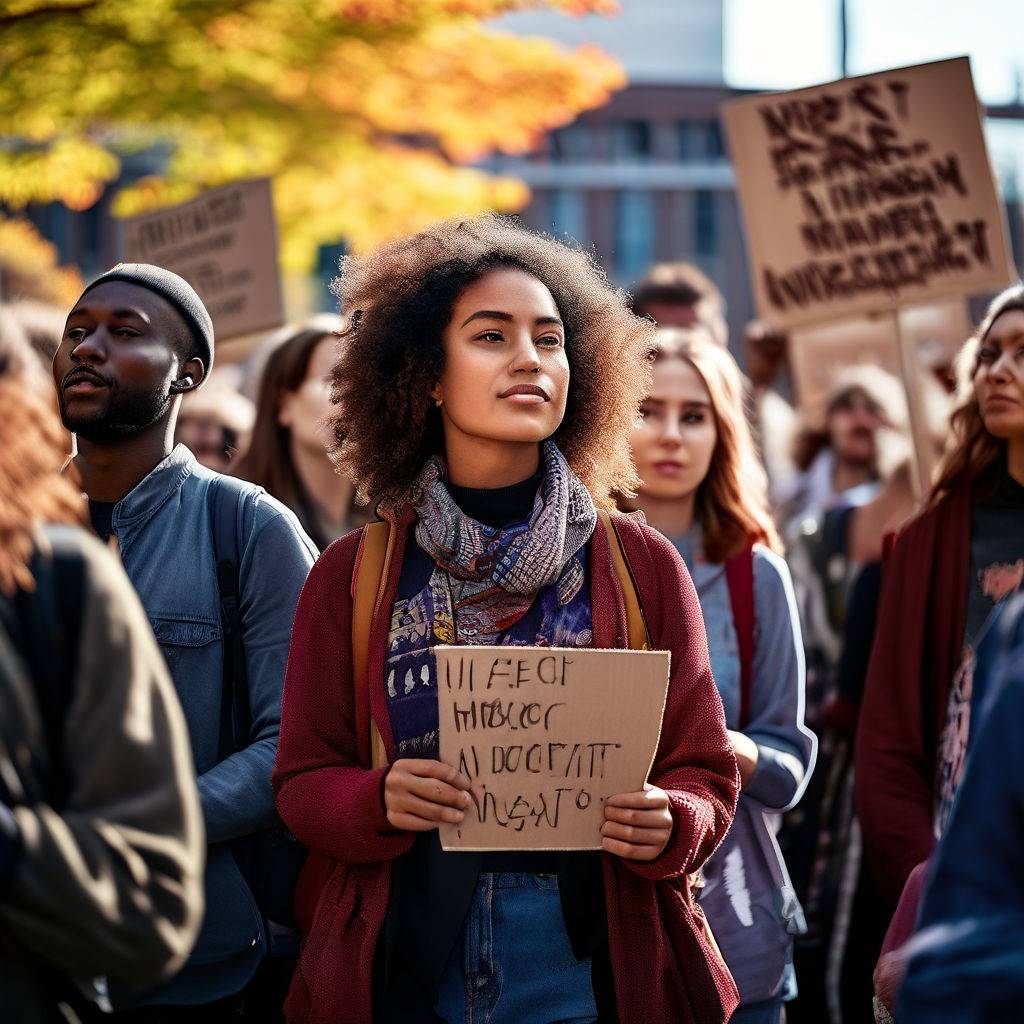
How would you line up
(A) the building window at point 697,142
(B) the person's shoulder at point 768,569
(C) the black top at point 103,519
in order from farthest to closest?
1. (A) the building window at point 697,142
2. (B) the person's shoulder at point 768,569
3. (C) the black top at point 103,519

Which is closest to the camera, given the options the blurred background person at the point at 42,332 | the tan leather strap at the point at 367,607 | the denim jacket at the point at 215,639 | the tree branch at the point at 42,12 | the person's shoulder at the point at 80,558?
the person's shoulder at the point at 80,558

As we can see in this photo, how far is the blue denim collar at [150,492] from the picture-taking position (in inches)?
136

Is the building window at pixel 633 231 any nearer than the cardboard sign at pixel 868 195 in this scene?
No

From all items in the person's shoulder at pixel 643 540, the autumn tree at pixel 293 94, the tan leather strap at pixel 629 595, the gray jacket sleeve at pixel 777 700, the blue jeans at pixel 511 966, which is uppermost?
the autumn tree at pixel 293 94

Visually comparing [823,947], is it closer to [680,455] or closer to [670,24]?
[680,455]

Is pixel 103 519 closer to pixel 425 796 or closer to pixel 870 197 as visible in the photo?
pixel 425 796

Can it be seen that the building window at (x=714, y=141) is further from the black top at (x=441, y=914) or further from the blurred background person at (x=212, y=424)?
the black top at (x=441, y=914)

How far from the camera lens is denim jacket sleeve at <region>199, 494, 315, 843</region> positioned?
128 inches

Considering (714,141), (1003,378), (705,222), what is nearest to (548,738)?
(1003,378)

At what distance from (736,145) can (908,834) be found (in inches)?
137

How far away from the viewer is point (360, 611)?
3.04m

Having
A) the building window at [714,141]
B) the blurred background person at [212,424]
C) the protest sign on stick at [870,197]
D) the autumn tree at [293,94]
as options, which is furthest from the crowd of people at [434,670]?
the building window at [714,141]

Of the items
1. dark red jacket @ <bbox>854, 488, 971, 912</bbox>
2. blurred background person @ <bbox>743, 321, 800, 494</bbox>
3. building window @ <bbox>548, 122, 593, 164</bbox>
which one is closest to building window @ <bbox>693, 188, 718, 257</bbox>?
building window @ <bbox>548, 122, 593, 164</bbox>

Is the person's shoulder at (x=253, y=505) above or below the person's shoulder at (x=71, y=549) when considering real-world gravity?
below
